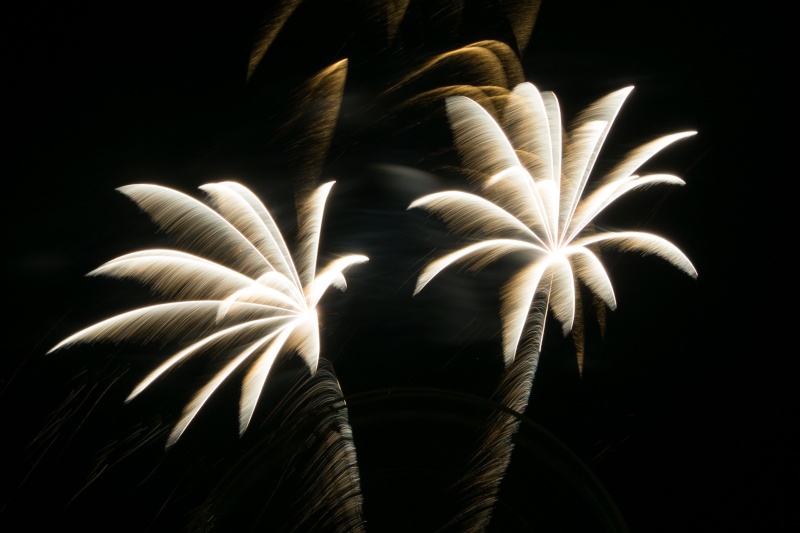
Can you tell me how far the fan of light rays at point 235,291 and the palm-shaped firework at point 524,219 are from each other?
2.50ft

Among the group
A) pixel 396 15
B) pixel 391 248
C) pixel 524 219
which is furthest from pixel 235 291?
pixel 396 15

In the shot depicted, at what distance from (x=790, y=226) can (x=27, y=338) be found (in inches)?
190

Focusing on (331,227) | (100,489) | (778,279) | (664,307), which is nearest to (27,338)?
(100,489)

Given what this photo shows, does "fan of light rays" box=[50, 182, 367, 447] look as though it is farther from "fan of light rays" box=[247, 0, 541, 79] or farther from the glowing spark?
"fan of light rays" box=[247, 0, 541, 79]

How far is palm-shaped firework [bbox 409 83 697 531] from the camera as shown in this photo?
3367 millimetres

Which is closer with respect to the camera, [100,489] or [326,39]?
[100,489]

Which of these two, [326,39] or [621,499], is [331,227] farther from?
[621,499]

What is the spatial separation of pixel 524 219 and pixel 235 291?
1575mm

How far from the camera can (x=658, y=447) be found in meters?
3.98

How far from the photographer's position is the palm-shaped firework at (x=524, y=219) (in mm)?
3367

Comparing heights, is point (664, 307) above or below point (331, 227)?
below

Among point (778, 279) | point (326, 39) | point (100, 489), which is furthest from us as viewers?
point (778, 279)

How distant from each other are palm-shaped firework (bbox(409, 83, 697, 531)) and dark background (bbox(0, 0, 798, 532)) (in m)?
0.15

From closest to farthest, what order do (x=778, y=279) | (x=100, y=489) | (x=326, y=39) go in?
(x=100, y=489) < (x=326, y=39) < (x=778, y=279)
